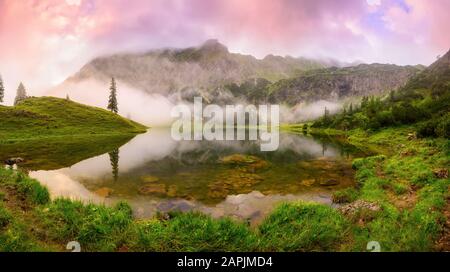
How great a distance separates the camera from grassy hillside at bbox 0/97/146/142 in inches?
2801

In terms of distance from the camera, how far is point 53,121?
282ft

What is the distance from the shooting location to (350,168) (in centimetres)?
2694

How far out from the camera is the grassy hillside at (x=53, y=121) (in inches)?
2801

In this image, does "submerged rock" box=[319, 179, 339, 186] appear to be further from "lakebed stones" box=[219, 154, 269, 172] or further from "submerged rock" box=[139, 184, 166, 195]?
"submerged rock" box=[139, 184, 166, 195]

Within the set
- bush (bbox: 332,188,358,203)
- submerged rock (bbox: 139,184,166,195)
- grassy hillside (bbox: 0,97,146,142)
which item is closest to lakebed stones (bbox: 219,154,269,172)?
submerged rock (bbox: 139,184,166,195)

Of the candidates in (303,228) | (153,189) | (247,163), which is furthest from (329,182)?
(153,189)

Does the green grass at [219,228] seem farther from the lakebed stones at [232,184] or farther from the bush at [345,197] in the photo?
the lakebed stones at [232,184]

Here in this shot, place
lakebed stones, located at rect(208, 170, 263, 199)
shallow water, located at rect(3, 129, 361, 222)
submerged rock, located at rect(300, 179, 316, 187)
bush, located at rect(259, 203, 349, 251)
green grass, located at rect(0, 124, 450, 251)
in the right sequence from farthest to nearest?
1. submerged rock, located at rect(300, 179, 316, 187)
2. lakebed stones, located at rect(208, 170, 263, 199)
3. shallow water, located at rect(3, 129, 361, 222)
4. bush, located at rect(259, 203, 349, 251)
5. green grass, located at rect(0, 124, 450, 251)

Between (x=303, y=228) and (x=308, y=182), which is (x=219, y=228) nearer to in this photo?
(x=303, y=228)

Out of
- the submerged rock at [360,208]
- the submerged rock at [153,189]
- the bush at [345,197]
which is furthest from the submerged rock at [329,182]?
the submerged rock at [153,189]

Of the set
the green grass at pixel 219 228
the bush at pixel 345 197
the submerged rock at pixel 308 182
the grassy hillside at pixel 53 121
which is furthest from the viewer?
the grassy hillside at pixel 53 121

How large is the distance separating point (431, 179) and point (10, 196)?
22709mm
